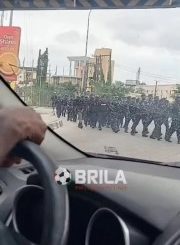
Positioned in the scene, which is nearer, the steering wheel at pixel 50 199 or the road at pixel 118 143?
the steering wheel at pixel 50 199

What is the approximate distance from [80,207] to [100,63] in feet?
2.39

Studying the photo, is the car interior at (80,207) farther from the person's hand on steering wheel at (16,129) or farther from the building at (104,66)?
the building at (104,66)

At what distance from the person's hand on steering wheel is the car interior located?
3 cm

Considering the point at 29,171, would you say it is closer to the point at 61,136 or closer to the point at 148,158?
the point at 61,136

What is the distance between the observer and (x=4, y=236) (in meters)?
1.48

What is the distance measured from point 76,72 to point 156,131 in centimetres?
52

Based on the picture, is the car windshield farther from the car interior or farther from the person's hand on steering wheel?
the person's hand on steering wheel

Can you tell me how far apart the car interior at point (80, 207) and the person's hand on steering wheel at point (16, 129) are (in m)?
0.03

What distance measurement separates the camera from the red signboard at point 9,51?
2.31m

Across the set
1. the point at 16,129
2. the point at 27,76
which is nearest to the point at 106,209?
the point at 16,129

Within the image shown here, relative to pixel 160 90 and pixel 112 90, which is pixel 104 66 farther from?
pixel 160 90

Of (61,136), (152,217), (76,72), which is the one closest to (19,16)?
(76,72)

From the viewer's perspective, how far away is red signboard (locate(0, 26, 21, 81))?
231 centimetres

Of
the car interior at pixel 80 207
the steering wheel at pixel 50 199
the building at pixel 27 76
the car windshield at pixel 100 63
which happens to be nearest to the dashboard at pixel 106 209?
the car interior at pixel 80 207
